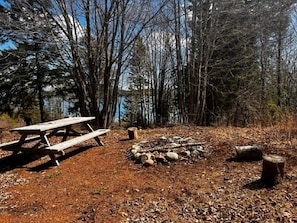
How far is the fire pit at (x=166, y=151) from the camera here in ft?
12.8

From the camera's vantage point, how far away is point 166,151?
4.18m

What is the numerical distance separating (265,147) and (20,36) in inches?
253

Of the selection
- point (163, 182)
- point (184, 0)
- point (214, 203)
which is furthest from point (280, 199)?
point (184, 0)

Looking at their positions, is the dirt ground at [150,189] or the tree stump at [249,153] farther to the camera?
the tree stump at [249,153]

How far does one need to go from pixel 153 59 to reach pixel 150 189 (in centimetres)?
1016

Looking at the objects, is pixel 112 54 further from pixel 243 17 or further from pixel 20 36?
pixel 243 17

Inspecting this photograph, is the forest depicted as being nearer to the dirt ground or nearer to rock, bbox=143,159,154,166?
the dirt ground

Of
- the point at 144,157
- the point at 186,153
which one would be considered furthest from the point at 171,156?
the point at 144,157

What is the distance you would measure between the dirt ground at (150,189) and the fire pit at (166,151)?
3.8 inches

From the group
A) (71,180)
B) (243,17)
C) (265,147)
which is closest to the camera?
(71,180)

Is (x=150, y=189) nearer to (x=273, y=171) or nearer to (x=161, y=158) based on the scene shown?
(x=161, y=158)

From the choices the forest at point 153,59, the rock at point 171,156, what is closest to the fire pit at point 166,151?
the rock at point 171,156

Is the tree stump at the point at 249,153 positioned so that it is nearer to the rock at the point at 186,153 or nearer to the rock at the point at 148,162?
the rock at the point at 186,153

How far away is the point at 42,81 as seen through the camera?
43.9 feet
